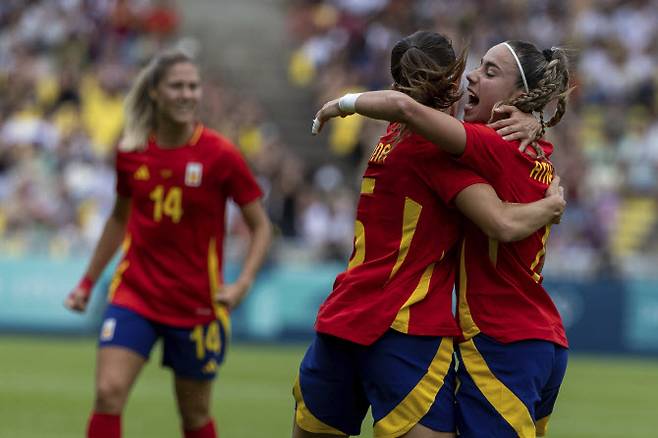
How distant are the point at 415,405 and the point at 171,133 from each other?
302 cm

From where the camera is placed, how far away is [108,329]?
7258 millimetres

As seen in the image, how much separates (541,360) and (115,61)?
1775 cm

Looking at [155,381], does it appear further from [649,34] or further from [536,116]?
[649,34]

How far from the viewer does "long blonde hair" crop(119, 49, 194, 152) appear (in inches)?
303

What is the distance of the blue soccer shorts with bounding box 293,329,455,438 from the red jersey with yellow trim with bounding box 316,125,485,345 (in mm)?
68

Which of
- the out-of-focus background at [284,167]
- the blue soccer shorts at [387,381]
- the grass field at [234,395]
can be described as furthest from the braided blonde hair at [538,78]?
the out-of-focus background at [284,167]

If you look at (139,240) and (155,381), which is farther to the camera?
(155,381)

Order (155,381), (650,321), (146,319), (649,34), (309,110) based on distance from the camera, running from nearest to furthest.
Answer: (146,319) → (155,381) → (650,321) → (649,34) → (309,110)

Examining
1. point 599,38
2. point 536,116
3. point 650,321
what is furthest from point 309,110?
point 536,116

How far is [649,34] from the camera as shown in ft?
69.6

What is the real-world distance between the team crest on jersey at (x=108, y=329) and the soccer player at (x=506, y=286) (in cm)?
245

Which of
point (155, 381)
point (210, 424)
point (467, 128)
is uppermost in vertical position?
point (467, 128)

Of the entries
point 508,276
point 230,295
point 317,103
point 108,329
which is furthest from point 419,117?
point 317,103

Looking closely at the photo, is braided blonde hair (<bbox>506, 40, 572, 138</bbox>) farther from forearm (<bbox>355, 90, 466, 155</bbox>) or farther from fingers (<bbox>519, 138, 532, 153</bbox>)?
forearm (<bbox>355, 90, 466, 155</bbox>)
